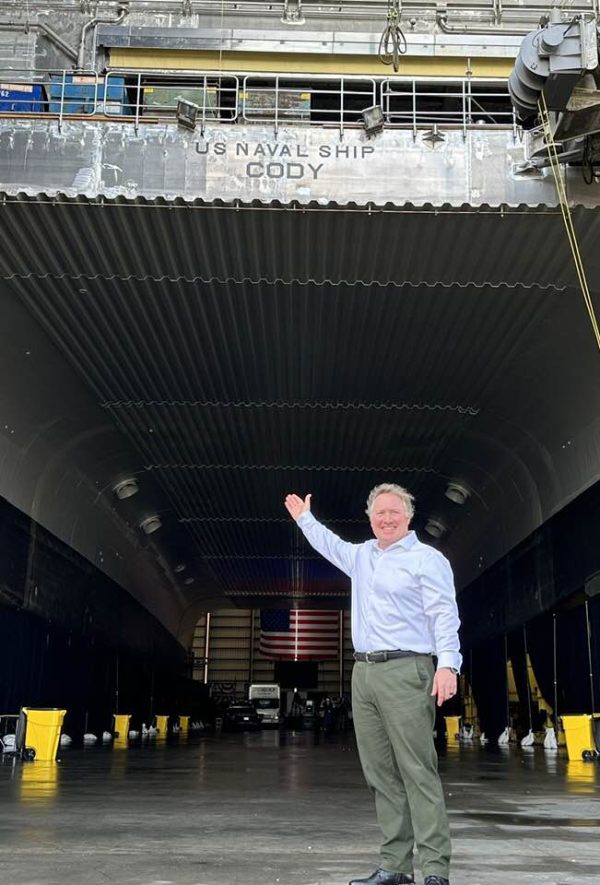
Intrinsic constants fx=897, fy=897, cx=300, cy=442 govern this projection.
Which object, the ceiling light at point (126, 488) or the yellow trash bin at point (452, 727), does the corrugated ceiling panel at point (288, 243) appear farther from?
the yellow trash bin at point (452, 727)

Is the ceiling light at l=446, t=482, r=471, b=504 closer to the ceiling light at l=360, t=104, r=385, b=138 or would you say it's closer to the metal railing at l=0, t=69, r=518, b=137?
the metal railing at l=0, t=69, r=518, b=137

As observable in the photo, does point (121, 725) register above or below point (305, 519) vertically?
below

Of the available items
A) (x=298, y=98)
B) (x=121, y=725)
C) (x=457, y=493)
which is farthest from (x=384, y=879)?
(x=121, y=725)

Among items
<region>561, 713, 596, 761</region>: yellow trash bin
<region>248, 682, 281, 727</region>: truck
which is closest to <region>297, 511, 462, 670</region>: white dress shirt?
<region>561, 713, 596, 761</region>: yellow trash bin

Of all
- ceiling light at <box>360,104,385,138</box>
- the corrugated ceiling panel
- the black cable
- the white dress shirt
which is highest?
the black cable

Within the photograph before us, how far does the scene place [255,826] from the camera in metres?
6.70

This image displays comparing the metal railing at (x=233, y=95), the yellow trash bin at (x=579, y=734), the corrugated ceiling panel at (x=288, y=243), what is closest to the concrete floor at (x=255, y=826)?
the yellow trash bin at (x=579, y=734)

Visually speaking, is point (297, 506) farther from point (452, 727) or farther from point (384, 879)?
point (452, 727)

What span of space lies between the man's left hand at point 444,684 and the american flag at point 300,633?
41123mm

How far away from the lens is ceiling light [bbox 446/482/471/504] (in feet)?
75.2

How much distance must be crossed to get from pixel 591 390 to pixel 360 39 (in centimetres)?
1170

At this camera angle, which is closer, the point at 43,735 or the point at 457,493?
the point at 43,735

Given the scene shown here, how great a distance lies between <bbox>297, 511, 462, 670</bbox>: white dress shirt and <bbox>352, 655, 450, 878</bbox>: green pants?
0.11m

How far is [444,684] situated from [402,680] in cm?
27
